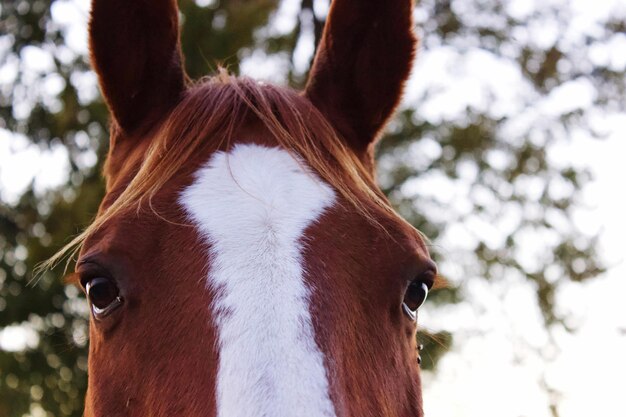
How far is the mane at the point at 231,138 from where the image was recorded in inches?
85.6

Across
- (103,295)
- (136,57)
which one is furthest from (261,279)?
(136,57)

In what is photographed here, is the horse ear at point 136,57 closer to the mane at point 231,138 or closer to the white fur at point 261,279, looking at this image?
the mane at point 231,138

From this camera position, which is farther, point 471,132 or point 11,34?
point 471,132

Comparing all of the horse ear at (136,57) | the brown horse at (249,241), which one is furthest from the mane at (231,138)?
the horse ear at (136,57)

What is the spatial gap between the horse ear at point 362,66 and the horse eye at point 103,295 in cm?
107

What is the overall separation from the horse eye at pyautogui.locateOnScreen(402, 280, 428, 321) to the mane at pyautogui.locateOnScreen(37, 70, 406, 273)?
8.7 inches

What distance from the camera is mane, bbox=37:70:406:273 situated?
2.17 meters

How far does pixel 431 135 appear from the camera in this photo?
758 centimetres

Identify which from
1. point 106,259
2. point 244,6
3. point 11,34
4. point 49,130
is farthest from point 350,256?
point 11,34

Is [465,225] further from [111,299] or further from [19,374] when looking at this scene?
[111,299]

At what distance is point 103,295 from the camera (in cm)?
202

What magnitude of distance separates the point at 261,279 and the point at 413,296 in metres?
0.65

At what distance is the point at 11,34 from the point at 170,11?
4.99 metres

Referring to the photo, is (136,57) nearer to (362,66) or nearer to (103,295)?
(362,66)
